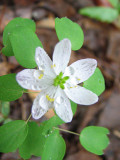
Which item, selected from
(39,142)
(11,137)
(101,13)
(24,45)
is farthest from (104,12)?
(11,137)

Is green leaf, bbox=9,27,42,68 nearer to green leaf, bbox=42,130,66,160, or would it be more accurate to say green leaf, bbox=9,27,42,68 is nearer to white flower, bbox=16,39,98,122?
white flower, bbox=16,39,98,122

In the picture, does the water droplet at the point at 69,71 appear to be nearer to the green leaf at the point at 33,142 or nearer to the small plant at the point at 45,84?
the small plant at the point at 45,84

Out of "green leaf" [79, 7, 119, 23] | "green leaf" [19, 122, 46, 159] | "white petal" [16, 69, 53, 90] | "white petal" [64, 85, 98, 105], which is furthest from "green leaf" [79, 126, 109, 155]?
"green leaf" [79, 7, 119, 23]

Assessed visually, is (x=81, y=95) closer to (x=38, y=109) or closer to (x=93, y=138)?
(x=38, y=109)

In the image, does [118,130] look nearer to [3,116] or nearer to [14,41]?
[3,116]

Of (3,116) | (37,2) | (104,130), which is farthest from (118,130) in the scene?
(37,2)

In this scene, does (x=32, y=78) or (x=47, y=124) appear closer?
(x=32, y=78)
